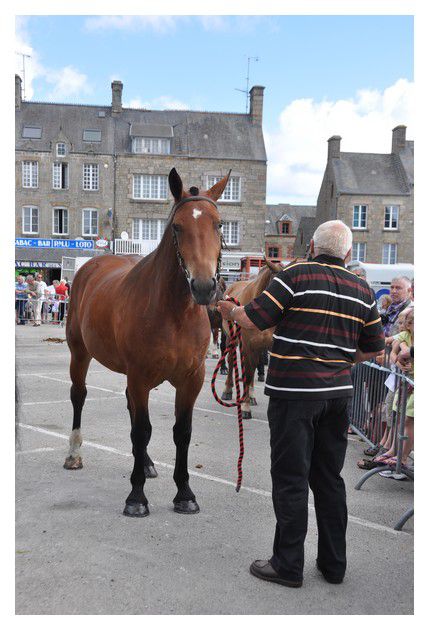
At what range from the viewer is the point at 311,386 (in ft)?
10.4

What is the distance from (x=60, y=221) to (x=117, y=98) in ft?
36.1

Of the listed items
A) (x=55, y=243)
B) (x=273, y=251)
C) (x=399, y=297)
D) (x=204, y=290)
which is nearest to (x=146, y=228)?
(x=55, y=243)

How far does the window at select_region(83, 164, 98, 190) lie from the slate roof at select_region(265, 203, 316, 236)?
34.2 m

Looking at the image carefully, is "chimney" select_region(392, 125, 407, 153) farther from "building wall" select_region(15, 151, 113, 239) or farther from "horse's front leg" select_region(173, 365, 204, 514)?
"horse's front leg" select_region(173, 365, 204, 514)

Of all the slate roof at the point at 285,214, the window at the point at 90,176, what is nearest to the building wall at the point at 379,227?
the window at the point at 90,176

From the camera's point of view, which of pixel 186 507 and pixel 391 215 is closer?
pixel 186 507

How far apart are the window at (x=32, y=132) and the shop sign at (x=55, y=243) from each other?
8.45m

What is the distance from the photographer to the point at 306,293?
3.16 metres

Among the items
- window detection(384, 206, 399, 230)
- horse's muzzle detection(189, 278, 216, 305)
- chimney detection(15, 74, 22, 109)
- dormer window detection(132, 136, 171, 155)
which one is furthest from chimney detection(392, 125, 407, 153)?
horse's muzzle detection(189, 278, 216, 305)

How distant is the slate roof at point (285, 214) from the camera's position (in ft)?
236

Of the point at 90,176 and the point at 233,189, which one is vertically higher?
the point at 90,176

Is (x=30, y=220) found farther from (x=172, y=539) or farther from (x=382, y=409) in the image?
(x=172, y=539)
